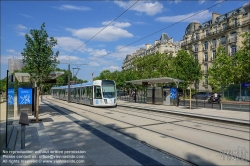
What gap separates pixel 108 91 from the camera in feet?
71.6

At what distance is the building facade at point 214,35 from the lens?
155 feet

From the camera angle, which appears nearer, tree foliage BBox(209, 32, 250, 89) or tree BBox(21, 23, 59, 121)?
tree BBox(21, 23, 59, 121)

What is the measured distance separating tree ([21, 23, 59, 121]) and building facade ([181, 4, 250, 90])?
42660 millimetres

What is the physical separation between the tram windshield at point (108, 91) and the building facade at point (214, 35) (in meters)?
33.7

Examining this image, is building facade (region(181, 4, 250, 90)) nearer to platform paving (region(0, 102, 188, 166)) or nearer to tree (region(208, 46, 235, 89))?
tree (region(208, 46, 235, 89))

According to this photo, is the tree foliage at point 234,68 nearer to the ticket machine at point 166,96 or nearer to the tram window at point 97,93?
the ticket machine at point 166,96

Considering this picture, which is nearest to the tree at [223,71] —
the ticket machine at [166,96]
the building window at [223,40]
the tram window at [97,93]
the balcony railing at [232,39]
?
the ticket machine at [166,96]

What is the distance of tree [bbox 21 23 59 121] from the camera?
13.2 metres

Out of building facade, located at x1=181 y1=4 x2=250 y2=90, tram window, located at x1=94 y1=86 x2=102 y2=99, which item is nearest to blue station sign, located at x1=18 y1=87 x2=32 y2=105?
tram window, located at x1=94 y1=86 x2=102 y2=99

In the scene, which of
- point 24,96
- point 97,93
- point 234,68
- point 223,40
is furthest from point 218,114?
point 223,40

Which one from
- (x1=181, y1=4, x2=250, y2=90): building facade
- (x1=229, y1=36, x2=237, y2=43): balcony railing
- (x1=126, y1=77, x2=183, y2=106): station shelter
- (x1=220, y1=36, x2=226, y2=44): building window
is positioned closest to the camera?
(x1=126, y1=77, x2=183, y2=106): station shelter

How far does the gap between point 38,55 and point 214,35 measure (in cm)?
4988

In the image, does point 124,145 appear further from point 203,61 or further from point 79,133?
point 203,61

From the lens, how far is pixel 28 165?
5.18 metres
